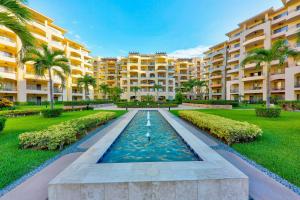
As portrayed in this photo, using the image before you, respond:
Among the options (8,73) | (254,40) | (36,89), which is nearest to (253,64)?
(254,40)

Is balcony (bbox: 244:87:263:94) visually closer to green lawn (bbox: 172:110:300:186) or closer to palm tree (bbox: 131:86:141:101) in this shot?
palm tree (bbox: 131:86:141:101)

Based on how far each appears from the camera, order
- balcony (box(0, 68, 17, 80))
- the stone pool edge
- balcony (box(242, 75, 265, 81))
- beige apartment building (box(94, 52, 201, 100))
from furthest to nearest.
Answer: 1. beige apartment building (box(94, 52, 201, 100))
2. balcony (box(242, 75, 265, 81))
3. balcony (box(0, 68, 17, 80))
4. the stone pool edge

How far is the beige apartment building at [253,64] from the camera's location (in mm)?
31984

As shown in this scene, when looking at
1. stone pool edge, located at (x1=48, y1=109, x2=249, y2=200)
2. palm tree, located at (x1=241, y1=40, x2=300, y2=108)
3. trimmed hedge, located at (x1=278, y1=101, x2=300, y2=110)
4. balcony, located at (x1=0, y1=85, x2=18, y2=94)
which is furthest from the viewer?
balcony, located at (x1=0, y1=85, x2=18, y2=94)

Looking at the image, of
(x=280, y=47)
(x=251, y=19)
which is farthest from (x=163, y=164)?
(x=251, y=19)

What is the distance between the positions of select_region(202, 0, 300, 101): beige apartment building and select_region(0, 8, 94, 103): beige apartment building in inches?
1913

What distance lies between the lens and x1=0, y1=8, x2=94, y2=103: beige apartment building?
112 ft

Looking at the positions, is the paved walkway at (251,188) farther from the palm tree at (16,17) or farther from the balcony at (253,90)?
the balcony at (253,90)

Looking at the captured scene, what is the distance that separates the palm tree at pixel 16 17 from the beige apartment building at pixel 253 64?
40472 mm

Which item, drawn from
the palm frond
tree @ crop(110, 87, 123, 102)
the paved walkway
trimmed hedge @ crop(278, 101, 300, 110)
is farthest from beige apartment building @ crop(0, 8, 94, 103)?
trimmed hedge @ crop(278, 101, 300, 110)

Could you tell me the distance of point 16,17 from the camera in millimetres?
6582

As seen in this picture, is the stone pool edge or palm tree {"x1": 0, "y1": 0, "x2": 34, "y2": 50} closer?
the stone pool edge

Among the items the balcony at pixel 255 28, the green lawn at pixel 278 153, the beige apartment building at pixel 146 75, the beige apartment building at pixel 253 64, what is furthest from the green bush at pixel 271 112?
the beige apartment building at pixel 146 75

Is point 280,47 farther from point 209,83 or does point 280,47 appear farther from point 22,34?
point 209,83
